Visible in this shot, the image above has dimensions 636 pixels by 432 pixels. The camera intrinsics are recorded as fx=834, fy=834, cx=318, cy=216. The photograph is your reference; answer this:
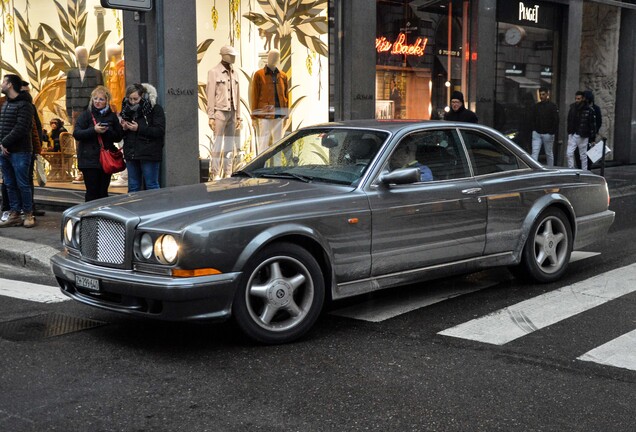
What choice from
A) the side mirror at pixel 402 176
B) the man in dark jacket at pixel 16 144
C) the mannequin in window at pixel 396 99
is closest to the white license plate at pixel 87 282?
the side mirror at pixel 402 176

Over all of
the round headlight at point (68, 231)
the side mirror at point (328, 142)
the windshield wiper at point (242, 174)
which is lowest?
the round headlight at point (68, 231)

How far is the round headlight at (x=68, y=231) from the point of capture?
596 cm

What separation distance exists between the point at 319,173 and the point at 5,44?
1015 cm

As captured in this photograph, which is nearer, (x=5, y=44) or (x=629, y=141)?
(x=5, y=44)

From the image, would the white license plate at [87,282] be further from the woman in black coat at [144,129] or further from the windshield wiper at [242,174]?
the woman in black coat at [144,129]

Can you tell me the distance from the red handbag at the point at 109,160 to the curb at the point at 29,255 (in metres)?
1.26

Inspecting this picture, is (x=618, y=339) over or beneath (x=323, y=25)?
beneath

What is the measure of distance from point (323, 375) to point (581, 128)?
13.9m

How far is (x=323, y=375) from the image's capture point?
495 cm

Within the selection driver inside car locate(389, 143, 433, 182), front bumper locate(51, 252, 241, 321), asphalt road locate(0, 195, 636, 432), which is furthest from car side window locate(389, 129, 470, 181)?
front bumper locate(51, 252, 241, 321)

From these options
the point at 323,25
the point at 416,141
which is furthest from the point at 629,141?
the point at 416,141

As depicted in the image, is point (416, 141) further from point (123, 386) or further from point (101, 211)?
point (123, 386)

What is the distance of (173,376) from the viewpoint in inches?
194

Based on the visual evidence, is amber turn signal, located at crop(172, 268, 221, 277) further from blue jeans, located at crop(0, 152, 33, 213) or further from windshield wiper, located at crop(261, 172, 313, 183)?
blue jeans, located at crop(0, 152, 33, 213)
